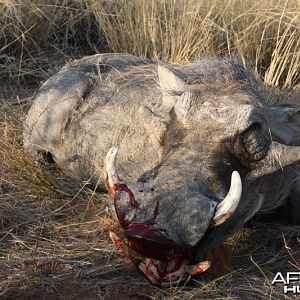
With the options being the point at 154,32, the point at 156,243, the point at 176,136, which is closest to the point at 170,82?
the point at 176,136

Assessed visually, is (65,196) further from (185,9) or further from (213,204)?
(185,9)

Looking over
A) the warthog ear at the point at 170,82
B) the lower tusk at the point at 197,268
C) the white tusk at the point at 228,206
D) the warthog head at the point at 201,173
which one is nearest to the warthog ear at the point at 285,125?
the warthog head at the point at 201,173

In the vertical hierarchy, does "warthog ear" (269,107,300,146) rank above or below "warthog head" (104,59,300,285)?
below

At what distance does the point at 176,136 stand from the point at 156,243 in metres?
0.66

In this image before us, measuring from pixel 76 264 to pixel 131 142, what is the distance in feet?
3.03

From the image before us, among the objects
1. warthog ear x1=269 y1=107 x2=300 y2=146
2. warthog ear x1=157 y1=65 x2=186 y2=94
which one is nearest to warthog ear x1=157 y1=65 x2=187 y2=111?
warthog ear x1=157 y1=65 x2=186 y2=94

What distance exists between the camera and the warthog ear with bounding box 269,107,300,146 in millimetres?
3686

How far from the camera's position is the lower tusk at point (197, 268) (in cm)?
303

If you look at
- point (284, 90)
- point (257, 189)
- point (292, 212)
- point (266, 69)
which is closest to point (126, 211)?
point (257, 189)

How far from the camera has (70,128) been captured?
14.8ft

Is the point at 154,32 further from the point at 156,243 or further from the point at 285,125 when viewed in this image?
the point at 156,243

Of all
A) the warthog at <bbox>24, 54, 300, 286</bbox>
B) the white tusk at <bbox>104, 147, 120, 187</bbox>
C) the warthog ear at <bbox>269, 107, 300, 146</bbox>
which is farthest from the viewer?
the warthog ear at <bbox>269, 107, 300, 146</bbox>

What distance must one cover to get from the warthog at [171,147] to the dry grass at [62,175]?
0.59ft

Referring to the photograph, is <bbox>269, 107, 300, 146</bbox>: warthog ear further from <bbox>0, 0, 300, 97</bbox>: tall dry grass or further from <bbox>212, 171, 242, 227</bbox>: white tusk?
<bbox>0, 0, 300, 97</bbox>: tall dry grass
